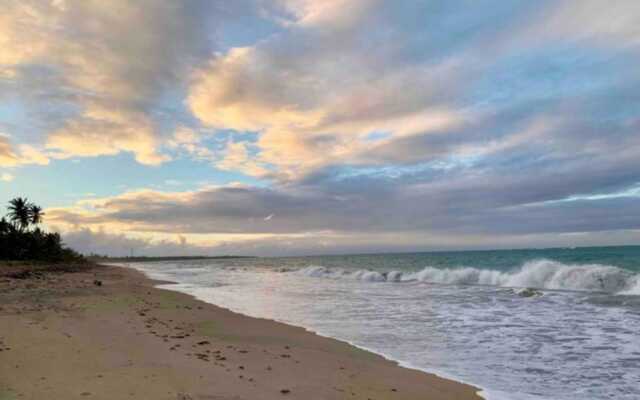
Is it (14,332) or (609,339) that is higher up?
(14,332)

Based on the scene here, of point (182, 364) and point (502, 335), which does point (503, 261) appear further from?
point (182, 364)

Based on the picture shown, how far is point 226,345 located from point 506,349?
226 inches

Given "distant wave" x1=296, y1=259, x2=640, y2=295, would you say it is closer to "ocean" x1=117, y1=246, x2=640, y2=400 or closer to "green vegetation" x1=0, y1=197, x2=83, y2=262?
"ocean" x1=117, y1=246, x2=640, y2=400

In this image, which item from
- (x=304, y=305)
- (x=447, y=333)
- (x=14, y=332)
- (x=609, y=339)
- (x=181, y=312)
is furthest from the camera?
(x=304, y=305)

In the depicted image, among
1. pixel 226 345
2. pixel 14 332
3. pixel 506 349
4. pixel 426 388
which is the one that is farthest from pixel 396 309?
pixel 14 332

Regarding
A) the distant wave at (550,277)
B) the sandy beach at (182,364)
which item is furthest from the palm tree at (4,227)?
the sandy beach at (182,364)

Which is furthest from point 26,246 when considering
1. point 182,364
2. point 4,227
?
point 182,364

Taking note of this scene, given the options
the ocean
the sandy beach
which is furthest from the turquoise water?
the sandy beach

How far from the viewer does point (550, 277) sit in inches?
1086

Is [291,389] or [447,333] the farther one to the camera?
[447,333]

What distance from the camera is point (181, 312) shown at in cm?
1296

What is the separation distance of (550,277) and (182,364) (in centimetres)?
2768

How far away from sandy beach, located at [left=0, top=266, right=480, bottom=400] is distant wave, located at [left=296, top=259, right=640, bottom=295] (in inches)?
779

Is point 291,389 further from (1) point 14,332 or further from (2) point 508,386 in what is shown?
(1) point 14,332
